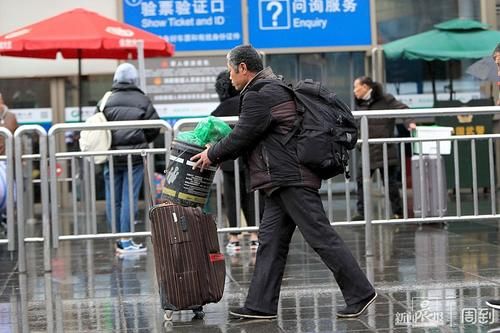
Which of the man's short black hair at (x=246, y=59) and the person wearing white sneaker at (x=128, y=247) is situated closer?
the man's short black hair at (x=246, y=59)

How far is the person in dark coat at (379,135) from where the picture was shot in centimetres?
1003

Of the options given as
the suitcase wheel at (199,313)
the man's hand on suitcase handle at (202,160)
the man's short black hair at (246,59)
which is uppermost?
the man's short black hair at (246,59)

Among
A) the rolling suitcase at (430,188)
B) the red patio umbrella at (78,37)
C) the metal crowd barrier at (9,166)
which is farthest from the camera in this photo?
the red patio umbrella at (78,37)

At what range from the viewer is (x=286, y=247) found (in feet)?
21.4

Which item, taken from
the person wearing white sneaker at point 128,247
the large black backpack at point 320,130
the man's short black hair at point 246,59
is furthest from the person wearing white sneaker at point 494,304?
the person wearing white sneaker at point 128,247

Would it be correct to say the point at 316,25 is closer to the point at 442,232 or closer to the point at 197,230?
the point at 442,232

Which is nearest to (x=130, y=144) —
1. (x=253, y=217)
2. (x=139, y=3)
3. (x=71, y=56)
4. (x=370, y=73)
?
(x=253, y=217)

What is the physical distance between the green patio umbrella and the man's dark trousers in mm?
8641

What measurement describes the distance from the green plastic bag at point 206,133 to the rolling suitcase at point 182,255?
0.44 m

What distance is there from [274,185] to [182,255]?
0.74 meters

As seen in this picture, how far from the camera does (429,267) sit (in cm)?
845

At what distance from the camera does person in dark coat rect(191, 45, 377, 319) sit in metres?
6.27

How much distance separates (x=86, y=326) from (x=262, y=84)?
6.47 ft

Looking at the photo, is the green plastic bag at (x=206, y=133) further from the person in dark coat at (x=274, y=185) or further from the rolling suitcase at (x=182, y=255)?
the rolling suitcase at (x=182, y=255)
